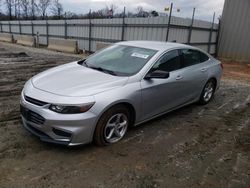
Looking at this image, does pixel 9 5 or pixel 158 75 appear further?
pixel 9 5

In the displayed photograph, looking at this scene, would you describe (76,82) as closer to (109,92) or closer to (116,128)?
(109,92)

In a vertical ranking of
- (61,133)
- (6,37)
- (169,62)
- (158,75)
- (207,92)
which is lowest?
(6,37)

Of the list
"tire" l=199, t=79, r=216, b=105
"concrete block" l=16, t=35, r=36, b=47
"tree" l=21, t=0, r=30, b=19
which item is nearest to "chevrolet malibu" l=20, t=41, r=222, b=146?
"tire" l=199, t=79, r=216, b=105

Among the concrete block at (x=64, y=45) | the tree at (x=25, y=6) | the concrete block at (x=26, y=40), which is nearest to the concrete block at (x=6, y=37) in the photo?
the concrete block at (x=26, y=40)

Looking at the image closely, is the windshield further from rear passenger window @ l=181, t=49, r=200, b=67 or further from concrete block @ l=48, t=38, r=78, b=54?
concrete block @ l=48, t=38, r=78, b=54

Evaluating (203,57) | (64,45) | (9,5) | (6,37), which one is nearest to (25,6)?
(9,5)

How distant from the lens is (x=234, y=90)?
28.3 ft

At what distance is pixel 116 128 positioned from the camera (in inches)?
164

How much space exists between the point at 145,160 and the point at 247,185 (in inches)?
52.4

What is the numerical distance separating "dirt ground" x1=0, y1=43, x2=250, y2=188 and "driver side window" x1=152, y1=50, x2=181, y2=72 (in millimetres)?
1075

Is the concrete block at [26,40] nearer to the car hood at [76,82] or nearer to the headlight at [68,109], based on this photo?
the car hood at [76,82]

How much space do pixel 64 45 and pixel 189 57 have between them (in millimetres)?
16071

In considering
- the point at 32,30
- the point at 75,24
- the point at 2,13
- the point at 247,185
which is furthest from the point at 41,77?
the point at 2,13

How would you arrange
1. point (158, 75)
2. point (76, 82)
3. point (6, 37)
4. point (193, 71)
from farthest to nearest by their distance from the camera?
1. point (6, 37)
2. point (193, 71)
3. point (158, 75)
4. point (76, 82)
